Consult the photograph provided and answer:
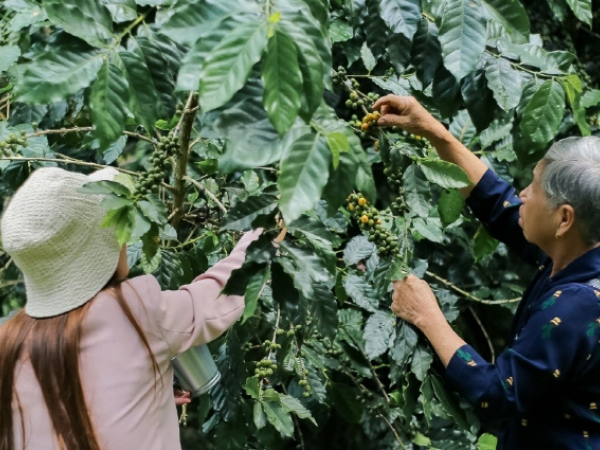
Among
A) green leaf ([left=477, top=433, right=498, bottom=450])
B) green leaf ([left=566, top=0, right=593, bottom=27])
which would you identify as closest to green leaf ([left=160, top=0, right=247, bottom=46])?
green leaf ([left=566, top=0, right=593, bottom=27])

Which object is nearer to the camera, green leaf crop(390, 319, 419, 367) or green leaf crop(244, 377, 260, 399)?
green leaf crop(390, 319, 419, 367)

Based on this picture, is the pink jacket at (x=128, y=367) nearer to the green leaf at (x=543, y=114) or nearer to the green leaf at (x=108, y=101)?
the green leaf at (x=108, y=101)

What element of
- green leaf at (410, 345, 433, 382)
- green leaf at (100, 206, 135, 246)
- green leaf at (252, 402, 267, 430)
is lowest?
green leaf at (252, 402, 267, 430)

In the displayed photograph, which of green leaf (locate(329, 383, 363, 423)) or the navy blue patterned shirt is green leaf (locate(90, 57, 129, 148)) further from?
green leaf (locate(329, 383, 363, 423))

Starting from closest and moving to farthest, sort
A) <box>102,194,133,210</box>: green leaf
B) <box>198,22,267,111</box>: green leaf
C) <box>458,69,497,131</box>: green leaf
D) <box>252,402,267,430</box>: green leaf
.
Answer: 1. <box>198,22,267,111</box>: green leaf
2. <box>102,194,133,210</box>: green leaf
3. <box>458,69,497,131</box>: green leaf
4. <box>252,402,267,430</box>: green leaf

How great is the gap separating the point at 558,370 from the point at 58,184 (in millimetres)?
885

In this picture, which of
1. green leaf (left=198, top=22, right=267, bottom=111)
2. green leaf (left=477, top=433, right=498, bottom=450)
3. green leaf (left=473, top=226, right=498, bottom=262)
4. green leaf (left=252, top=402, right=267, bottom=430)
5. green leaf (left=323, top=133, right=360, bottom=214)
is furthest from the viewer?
green leaf (left=477, top=433, right=498, bottom=450)

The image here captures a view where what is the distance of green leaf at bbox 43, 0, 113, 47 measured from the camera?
92cm

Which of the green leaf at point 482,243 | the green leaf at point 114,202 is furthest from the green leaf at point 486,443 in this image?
the green leaf at point 114,202

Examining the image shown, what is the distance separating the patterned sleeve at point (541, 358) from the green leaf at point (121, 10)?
33.7 inches

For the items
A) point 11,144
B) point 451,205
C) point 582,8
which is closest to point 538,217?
point 451,205

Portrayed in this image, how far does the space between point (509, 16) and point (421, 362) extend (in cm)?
63

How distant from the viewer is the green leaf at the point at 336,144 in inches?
32.5

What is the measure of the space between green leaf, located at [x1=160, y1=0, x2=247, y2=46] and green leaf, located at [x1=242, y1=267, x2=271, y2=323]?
31 cm
